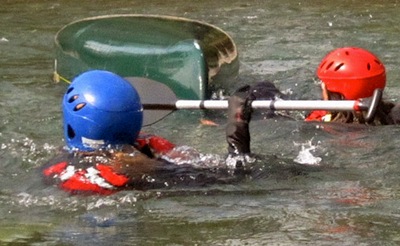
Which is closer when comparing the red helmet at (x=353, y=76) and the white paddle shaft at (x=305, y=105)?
the white paddle shaft at (x=305, y=105)

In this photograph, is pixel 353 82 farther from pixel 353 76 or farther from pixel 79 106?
pixel 79 106

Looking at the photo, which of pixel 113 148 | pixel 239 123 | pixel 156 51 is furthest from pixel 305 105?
pixel 156 51

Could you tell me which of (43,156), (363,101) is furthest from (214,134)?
(363,101)

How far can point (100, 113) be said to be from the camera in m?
5.29

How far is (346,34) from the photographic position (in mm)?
11102

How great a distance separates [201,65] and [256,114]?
692mm

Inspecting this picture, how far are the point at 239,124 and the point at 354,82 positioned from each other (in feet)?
4.38

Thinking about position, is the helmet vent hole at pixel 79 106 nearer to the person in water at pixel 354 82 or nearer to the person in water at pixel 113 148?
the person in water at pixel 113 148

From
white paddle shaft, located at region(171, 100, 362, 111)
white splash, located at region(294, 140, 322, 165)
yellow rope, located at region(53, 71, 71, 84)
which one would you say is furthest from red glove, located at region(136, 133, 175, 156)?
yellow rope, located at region(53, 71, 71, 84)

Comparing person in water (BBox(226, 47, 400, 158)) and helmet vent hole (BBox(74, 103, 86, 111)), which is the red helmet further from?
helmet vent hole (BBox(74, 103, 86, 111))

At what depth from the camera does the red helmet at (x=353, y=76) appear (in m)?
6.57

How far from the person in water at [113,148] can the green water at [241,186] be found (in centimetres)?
7

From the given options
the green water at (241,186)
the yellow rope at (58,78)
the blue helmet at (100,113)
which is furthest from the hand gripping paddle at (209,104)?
the yellow rope at (58,78)

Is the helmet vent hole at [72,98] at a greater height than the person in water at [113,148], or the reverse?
the helmet vent hole at [72,98]
